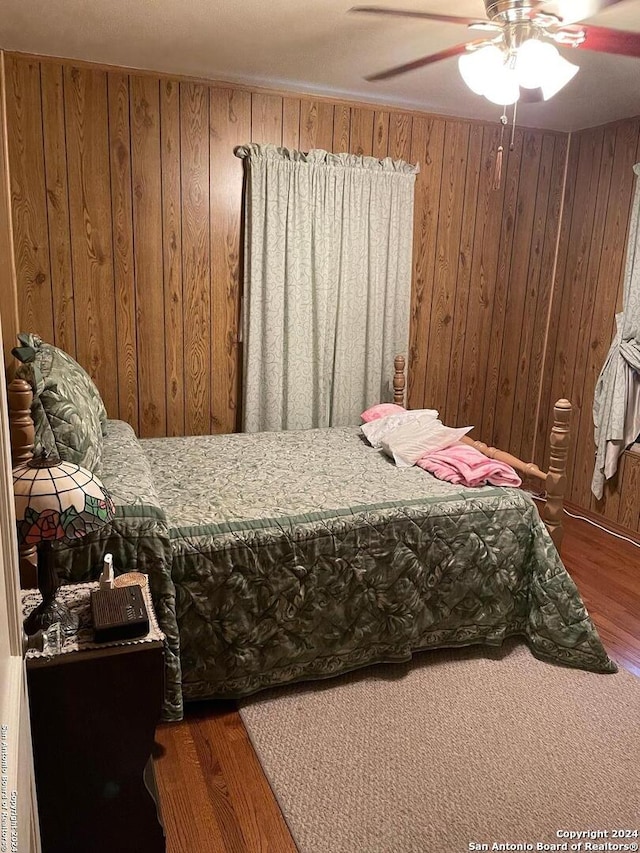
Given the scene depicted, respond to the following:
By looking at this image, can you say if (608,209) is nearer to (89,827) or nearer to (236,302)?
(236,302)

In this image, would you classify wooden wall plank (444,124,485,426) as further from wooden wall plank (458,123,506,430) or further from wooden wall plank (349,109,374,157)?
wooden wall plank (349,109,374,157)

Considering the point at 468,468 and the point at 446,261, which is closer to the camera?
the point at 468,468

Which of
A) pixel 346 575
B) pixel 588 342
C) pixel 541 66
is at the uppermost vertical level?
pixel 541 66

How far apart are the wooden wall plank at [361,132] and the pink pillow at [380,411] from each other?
146 cm

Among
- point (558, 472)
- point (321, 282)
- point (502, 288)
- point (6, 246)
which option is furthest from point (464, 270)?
point (6, 246)

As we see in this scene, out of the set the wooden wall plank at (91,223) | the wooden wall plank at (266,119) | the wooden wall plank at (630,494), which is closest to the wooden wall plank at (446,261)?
the wooden wall plank at (266,119)

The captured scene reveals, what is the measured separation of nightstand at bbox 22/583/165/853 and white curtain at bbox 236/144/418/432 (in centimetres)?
220

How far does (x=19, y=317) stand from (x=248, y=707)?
2.16m

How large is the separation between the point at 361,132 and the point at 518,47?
175 cm

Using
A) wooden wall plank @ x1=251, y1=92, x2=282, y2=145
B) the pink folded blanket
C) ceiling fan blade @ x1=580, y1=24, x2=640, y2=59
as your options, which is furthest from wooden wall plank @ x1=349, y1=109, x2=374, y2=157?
the pink folded blanket

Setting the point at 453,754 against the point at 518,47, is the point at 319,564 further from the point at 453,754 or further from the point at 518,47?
the point at 518,47

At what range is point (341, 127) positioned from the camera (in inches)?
146

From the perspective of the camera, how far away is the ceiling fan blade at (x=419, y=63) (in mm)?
2398

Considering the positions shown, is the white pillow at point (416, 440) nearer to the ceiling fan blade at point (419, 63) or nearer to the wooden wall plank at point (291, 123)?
the ceiling fan blade at point (419, 63)
